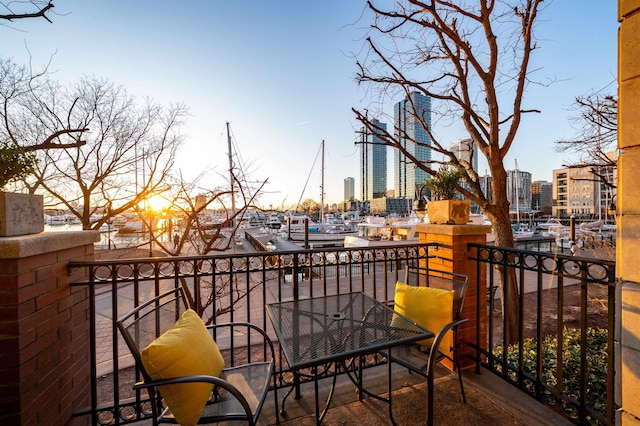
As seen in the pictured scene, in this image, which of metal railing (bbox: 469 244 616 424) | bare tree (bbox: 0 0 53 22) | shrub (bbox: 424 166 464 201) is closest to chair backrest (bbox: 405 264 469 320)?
metal railing (bbox: 469 244 616 424)

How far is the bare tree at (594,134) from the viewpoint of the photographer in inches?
234

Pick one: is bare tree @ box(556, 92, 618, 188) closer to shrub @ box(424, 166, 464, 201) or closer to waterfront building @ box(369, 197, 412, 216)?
shrub @ box(424, 166, 464, 201)

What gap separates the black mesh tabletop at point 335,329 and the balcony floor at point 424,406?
741 millimetres

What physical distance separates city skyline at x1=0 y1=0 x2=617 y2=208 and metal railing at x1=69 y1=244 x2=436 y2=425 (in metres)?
2.20

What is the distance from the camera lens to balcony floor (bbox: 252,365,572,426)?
202 centimetres

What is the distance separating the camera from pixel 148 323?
1.75 meters

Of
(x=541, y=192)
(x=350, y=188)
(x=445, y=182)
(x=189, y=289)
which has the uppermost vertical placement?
(x=350, y=188)

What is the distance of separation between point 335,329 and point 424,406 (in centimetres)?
107

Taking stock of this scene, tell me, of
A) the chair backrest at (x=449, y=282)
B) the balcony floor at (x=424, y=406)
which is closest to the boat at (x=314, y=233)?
the chair backrest at (x=449, y=282)

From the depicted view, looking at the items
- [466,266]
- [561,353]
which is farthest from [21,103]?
[561,353]

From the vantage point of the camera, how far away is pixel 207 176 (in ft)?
17.0

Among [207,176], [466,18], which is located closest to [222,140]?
[207,176]

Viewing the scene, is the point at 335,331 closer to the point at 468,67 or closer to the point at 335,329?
the point at 335,329

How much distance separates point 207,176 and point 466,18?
556cm
